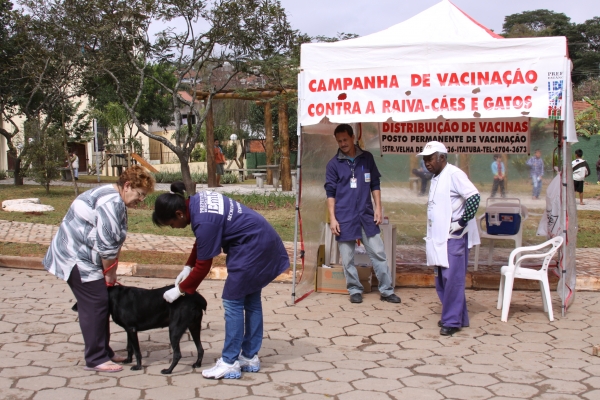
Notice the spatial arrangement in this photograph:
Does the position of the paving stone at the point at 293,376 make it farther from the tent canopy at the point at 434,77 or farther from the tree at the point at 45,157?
the tree at the point at 45,157

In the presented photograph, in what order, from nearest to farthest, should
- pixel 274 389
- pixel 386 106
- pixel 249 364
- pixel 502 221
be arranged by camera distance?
pixel 274 389 → pixel 249 364 → pixel 386 106 → pixel 502 221

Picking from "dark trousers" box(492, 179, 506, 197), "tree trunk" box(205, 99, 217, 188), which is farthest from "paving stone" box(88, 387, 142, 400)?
"tree trunk" box(205, 99, 217, 188)

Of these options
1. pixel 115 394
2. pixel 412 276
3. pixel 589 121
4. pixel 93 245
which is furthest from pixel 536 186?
pixel 589 121

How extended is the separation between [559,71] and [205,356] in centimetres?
396

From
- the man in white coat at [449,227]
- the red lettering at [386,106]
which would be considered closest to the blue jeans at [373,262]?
the man in white coat at [449,227]

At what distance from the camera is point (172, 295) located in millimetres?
4250

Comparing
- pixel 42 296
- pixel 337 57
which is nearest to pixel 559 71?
pixel 337 57

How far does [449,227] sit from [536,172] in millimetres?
3335

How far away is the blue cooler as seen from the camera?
24.6 feet

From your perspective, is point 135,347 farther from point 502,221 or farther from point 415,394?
point 502,221

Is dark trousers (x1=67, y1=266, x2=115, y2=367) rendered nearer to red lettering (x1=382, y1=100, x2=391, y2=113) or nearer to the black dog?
the black dog

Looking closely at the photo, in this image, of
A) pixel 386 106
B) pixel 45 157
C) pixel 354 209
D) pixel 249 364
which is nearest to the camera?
pixel 249 364

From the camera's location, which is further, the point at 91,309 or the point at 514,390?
the point at 91,309

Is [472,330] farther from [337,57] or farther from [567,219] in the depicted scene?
[337,57]
